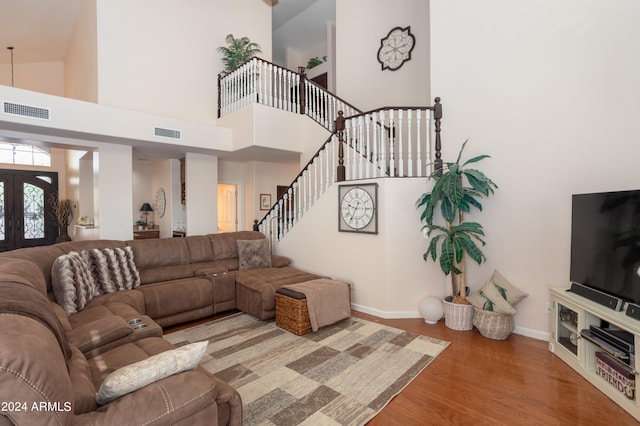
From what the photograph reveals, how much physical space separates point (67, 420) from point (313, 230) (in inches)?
153

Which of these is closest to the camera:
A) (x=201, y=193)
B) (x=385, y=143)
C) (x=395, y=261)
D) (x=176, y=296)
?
(x=176, y=296)

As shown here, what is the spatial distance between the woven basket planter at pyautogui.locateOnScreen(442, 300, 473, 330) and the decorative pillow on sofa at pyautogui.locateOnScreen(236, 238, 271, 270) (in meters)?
2.71

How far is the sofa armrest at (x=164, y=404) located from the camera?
1.19 m

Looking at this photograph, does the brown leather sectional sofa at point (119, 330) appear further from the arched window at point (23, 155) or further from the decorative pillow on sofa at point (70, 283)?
the arched window at point (23, 155)

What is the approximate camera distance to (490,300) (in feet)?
10.9

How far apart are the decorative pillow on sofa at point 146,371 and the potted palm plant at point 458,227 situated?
9.27 feet

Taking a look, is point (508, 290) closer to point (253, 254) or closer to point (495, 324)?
point (495, 324)

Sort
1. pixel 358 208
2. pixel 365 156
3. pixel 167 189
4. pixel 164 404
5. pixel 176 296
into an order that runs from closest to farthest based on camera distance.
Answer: pixel 164 404 → pixel 176 296 → pixel 358 208 → pixel 365 156 → pixel 167 189

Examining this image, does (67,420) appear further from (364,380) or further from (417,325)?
(417,325)

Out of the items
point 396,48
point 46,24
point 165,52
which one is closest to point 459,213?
point 396,48

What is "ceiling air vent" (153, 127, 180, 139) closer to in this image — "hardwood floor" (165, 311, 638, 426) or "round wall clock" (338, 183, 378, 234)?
"round wall clock" (338, 183, 378, 234)

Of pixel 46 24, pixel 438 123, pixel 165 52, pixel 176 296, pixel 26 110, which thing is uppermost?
pixel 46 24

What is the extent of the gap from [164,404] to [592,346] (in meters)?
3.17

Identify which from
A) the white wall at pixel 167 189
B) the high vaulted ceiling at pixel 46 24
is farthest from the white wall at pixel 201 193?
the high vaulted ceiling at pixel 46 24
